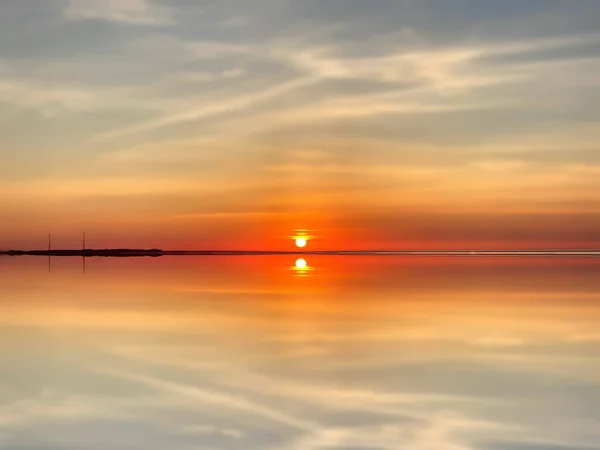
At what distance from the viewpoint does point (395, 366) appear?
597 inches

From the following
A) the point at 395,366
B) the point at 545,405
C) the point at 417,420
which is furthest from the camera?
the point at 395,366

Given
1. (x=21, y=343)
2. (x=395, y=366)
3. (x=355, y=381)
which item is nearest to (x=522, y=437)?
(x=355, y=381)

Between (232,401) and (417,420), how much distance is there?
2623 mm

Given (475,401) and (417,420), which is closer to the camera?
(417,420)

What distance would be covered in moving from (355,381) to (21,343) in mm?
7895

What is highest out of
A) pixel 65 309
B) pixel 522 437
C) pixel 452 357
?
pixel 65 309

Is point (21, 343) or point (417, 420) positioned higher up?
point (21, 343)

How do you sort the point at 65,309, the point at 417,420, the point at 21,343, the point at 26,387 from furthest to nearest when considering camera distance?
the point at 65,309, the point at 21,343, the point at 26,387, the point at 417,420

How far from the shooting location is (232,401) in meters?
12.2

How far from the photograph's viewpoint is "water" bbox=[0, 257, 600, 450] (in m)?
10.5

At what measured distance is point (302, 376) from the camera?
1423 cm

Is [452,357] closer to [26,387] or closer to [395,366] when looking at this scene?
[395,366]

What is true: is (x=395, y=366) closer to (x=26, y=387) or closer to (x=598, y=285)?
(x=26, y=387)

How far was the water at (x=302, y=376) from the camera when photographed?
10.5 metres
